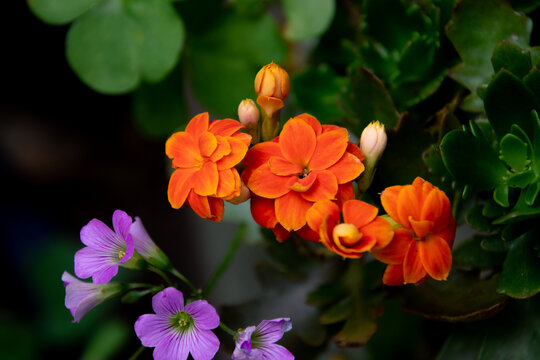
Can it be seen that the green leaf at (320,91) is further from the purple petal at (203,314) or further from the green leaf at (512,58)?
the purple petal at (203,314)

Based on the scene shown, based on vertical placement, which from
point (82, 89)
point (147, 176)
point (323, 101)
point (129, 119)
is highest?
point (323, 101)

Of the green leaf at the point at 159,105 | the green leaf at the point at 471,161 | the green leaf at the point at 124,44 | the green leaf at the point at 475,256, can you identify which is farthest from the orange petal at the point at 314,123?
the green leaf at the point at 159,105

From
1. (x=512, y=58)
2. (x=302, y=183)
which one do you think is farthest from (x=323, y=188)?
(x=512, y=58)

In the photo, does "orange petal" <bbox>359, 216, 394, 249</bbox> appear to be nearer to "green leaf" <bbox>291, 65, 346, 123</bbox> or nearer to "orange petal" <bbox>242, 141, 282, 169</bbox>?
"orange petal" <bbox>242, 141, 282, 169</bbox>

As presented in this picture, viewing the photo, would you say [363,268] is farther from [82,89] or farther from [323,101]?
[82,89]

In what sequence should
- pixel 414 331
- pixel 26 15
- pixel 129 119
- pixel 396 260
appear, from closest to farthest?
pixel 396 260 < pixel 414 331 < pixel 26 15 < pixel 129 119

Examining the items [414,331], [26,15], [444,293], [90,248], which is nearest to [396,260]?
[444,293]

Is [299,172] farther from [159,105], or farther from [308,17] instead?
[159,105]
